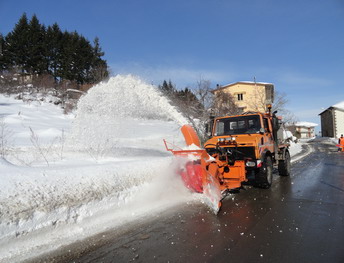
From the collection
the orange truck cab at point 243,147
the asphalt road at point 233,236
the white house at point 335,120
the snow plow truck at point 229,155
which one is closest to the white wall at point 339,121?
the white house at point 335,120

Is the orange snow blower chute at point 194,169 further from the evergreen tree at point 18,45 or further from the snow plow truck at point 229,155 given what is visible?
the evergreen tree at point 18,45

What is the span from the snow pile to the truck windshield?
1.37 m

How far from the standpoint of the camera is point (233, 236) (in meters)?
3.67

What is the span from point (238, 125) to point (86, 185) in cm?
459

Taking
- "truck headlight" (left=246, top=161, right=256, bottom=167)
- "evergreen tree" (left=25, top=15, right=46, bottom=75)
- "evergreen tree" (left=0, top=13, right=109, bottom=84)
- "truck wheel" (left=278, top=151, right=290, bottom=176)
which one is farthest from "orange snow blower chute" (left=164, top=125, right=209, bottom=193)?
"evergreen tree" (left=25, top=15, right=46, bottom=75)

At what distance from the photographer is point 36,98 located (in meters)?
26.2

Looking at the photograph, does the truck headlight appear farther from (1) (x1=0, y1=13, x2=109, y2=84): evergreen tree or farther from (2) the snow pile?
(1) (x1=0, y1=13, x2=109, y2=84): evergreen tree

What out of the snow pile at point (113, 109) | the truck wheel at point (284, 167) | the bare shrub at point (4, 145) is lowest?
the truck wheel at point (284, 167)

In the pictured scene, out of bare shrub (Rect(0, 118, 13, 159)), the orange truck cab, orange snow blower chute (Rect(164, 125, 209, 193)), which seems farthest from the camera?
bare shrub (Rect(0, 118, 13, 159))

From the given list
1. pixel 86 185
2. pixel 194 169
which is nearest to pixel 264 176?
pixel 194 169

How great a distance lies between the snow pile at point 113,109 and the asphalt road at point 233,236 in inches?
108

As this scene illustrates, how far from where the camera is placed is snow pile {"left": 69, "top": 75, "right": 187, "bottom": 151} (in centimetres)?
678

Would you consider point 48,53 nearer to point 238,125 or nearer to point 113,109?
point 113,109

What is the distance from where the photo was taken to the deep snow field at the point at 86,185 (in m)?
3.55
